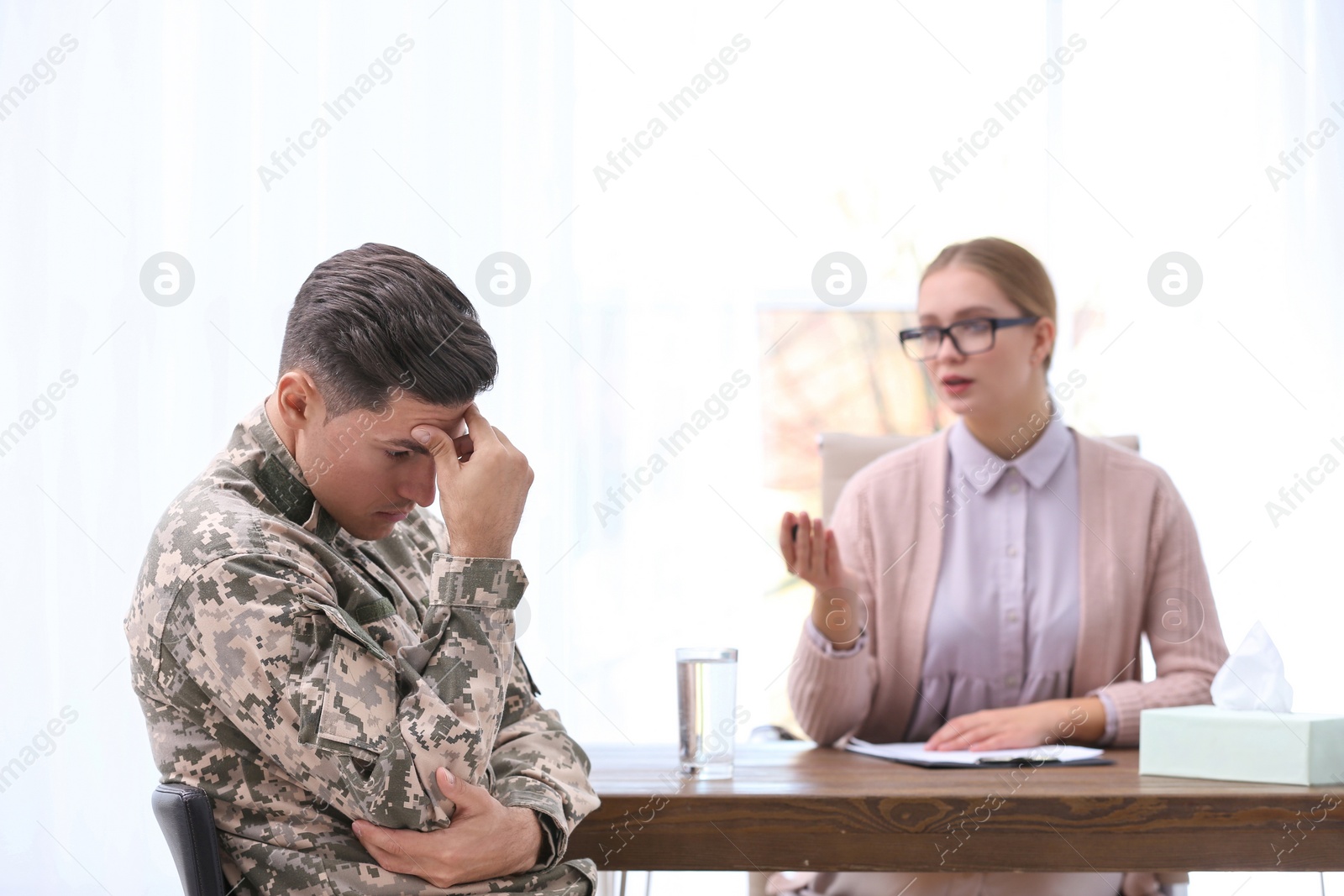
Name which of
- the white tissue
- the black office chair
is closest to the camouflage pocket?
the black office chair

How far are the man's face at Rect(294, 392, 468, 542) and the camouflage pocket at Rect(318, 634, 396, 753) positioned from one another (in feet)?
0.58

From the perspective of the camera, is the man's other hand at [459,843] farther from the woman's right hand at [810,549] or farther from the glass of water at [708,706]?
the woman's right hand at [810,549]

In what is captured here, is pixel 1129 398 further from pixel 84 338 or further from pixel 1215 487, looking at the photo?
pixel 84 338

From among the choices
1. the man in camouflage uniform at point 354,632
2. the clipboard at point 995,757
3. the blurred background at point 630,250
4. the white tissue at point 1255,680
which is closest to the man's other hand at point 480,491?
the man in camouflage uniform at point 354,632

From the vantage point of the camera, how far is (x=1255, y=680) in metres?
1.26

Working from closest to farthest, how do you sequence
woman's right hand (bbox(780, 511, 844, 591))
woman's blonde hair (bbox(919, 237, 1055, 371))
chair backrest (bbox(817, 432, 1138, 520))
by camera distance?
woman's right hand (bbox(780, 511, 844, 591)) < woman's blonde hair (bbox(919, 237, 1055, 371)) < chair backrest (bbox(817, 432, 1138, 520))

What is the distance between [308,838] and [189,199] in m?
2.10

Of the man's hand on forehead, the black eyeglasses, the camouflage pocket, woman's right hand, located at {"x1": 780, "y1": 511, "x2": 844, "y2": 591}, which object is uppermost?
the black eyeglasses

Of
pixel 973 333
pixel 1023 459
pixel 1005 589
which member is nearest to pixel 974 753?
pixel 1005 589

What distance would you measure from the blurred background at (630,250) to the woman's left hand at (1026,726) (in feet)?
4.18

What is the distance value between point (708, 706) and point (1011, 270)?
1.01m

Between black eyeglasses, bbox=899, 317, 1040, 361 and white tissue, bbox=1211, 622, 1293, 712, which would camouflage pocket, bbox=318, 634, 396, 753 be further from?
black eyeglasses, bbox=899, 317, 1040, 361

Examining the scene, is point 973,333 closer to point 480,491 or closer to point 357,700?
point 480,491

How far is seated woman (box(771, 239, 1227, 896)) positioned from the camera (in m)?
1.60
